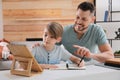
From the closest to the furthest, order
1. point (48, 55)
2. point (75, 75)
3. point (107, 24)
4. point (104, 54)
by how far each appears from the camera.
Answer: point (75, 75) → point (48, 55) → point (104, 54) → point (107, 24)

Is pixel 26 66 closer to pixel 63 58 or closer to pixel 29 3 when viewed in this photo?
pixel 63 58

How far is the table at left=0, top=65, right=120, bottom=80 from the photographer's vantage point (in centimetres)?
116

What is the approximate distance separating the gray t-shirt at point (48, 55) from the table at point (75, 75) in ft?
1.48

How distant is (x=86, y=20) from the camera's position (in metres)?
2.32

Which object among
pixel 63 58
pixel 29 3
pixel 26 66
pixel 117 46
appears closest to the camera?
pixel 26 66

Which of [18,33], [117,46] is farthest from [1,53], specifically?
[117,46]

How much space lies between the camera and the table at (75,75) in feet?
3.81

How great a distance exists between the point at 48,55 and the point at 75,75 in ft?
1.98

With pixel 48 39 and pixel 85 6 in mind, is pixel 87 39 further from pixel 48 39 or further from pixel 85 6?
pixel 48 39

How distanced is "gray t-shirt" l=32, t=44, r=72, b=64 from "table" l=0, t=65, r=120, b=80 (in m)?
0.45

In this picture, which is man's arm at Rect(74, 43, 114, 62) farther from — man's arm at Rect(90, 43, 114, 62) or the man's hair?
the man's hair

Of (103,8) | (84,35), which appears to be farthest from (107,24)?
(84,35)

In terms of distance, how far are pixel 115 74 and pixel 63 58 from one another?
0.63m

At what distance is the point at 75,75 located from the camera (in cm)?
121
